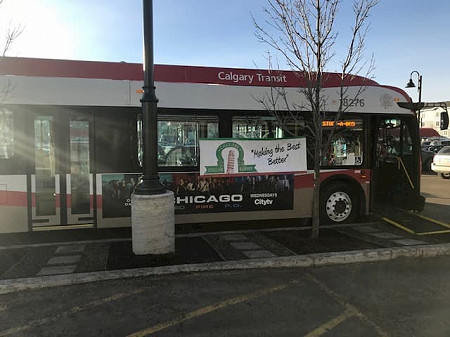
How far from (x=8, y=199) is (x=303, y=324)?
539 cm

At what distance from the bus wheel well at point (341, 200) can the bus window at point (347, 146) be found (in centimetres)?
37

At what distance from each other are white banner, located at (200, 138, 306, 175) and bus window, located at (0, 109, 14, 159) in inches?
130

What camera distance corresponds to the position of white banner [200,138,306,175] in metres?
7.41

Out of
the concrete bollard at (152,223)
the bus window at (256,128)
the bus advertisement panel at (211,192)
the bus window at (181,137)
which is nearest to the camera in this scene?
the concrete bollard at (152,223)

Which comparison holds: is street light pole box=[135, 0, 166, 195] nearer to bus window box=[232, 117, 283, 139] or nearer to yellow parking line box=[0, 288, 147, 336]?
yellow parking line box=[0, 288, 147, 336]

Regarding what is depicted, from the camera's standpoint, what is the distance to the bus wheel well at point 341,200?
815 cm

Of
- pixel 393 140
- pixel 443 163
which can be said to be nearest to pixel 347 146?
pixel 393 140

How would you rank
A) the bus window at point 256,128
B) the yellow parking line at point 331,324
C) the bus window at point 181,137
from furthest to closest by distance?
the bus window at point 256,128 → the bus window at point 181,137 → the yellow parking line at point 331,324

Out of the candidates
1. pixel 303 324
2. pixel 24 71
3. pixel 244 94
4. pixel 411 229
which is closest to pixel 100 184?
pixel 24 71

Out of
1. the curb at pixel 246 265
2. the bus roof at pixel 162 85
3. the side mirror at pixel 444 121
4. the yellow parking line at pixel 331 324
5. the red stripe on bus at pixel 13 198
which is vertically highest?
the bus roof at pixel 162 85

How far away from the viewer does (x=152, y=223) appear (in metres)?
5.64

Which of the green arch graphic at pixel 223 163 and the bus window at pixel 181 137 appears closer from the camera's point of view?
the bus window at pixel 181 137

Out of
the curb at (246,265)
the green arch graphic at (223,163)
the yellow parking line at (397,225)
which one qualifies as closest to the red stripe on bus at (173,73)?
the green arch graphic at (223,163)

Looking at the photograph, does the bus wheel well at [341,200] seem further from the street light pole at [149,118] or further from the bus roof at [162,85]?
the street light pole at [149,118]
